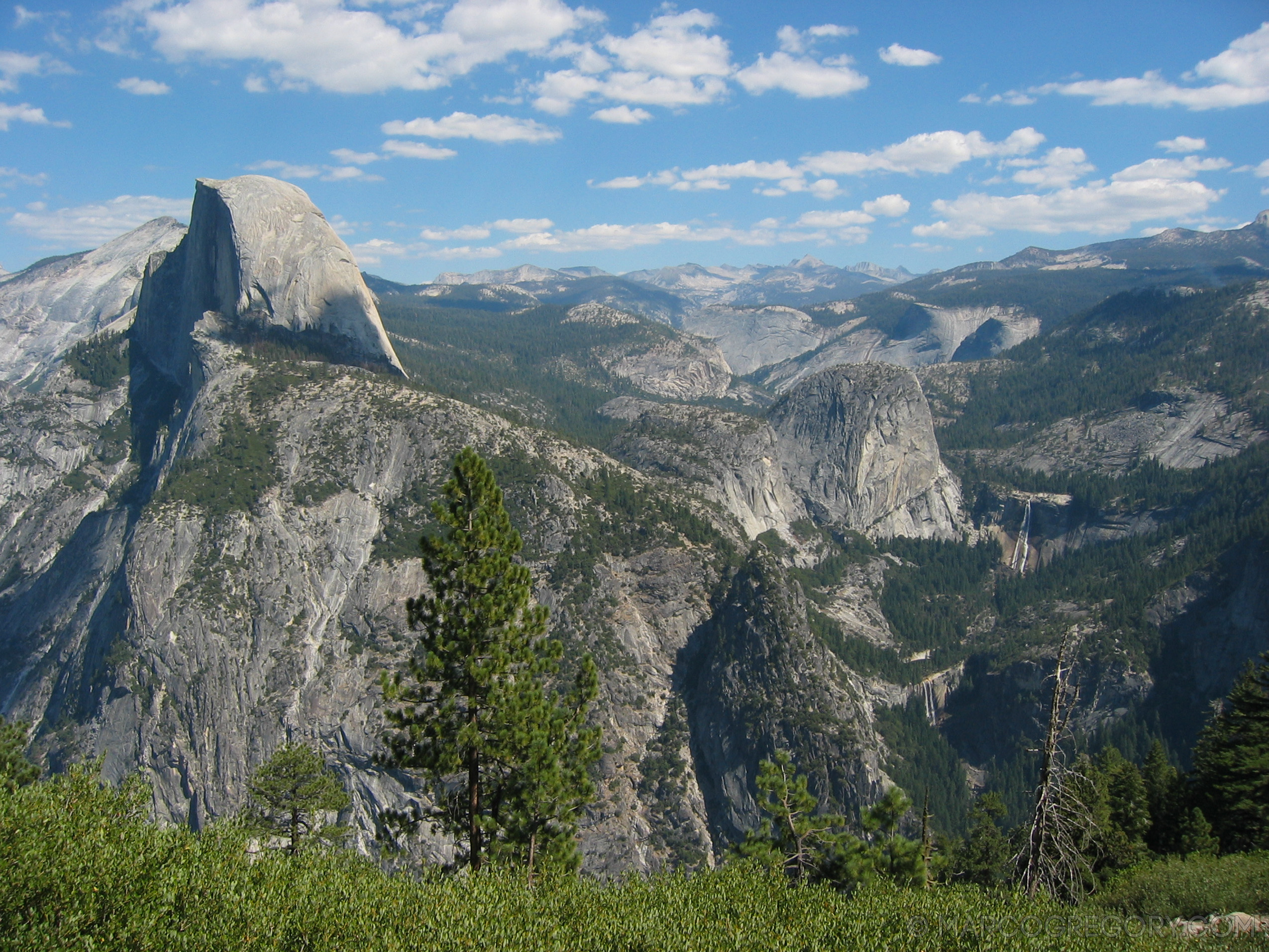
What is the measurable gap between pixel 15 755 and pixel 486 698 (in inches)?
912

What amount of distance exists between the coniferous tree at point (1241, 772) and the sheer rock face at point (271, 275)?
119553 millimetres

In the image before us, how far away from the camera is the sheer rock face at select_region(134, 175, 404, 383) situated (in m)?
124

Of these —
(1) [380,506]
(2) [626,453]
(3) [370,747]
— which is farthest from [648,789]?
(2) [626,453]

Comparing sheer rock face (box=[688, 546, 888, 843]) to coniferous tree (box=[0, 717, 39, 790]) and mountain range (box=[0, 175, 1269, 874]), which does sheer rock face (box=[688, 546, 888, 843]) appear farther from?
coniferous tree (box=[0, 717, 39, 790])

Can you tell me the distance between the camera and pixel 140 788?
18.6 m

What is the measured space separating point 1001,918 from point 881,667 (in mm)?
111024

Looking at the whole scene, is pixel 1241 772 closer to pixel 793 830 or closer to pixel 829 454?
pixel 793 830

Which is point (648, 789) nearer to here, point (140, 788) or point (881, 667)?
point (881, 667)

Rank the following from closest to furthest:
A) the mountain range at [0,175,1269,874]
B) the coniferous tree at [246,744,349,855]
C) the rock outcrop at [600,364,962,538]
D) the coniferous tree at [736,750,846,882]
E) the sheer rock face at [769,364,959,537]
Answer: the coniferous tree at [736,750,846,882]
the coniferous tree at [246,744,349,855]
the mountain range at [0,175,1269,874]
the rock outcrop at [600,364,962,538]
the sheer rock face at [769,364,959,537]

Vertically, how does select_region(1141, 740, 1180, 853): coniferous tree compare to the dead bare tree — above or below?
below

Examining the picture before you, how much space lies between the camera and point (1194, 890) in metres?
21.3

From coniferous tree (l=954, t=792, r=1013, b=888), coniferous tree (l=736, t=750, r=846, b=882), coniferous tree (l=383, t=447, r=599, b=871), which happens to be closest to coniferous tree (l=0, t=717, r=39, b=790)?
coniferous tree (l=383, t=447, r=599, b=871)

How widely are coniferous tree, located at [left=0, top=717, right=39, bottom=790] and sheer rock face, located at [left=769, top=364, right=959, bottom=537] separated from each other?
15721 cm

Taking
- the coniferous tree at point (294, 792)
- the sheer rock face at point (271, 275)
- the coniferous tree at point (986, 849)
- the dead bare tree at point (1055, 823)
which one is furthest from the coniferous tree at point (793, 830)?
the sheer rock face at point (271, 275)
